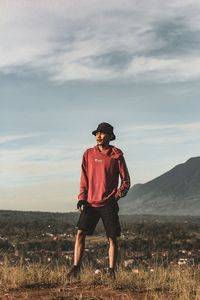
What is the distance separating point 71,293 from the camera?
329 inches

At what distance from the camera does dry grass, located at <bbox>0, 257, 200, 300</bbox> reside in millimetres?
8500

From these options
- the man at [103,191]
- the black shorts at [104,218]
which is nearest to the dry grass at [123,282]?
the man at [103,191]

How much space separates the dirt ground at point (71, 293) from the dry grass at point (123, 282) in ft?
0.16

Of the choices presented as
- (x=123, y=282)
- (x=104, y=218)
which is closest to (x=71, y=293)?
(x=123, y=282)

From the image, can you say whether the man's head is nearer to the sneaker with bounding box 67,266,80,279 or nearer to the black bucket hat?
the black bucket hat

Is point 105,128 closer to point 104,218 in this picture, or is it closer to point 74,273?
point 104,218

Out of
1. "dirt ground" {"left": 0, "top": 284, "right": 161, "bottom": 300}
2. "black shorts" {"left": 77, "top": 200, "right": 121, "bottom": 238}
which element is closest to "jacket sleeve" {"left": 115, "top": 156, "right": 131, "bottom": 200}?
"black shorts" {"left": 77, "top": 200, "right": 121, "bottom": 238}

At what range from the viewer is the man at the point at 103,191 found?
9.82 m

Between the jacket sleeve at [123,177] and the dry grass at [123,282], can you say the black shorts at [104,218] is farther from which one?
the dry grass at [123,282]

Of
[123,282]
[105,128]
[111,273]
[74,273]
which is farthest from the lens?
[105,128]

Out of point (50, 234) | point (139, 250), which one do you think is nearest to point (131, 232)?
point (50, 234)

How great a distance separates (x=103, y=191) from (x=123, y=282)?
1517 millimetres

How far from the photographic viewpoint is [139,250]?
109ft

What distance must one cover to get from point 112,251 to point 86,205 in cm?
85
